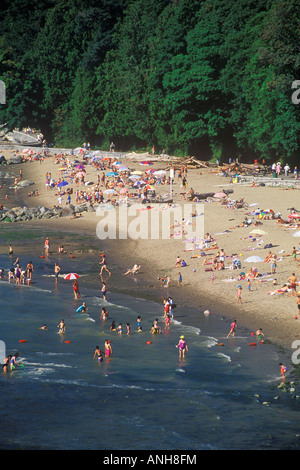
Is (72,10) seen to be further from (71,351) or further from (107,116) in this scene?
(71,351)

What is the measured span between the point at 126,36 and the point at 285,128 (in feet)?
111

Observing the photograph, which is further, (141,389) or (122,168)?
(122,168)

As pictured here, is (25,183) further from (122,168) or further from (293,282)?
(293,282)

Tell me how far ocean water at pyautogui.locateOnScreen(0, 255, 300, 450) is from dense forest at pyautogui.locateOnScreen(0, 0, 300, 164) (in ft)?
119

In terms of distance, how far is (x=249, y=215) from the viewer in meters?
58.6

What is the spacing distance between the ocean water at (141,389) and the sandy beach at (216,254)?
2.17 m

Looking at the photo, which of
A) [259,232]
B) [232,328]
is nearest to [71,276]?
[259,232]

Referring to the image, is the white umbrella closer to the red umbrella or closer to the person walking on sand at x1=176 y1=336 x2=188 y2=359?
the red umbrella

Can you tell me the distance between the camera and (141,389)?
100 ft

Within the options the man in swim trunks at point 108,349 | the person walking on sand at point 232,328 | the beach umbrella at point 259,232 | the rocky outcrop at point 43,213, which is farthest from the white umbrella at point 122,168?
the man in swim trunks at point 108,349

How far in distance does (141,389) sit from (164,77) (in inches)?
2363

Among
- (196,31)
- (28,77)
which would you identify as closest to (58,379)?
(196,31)

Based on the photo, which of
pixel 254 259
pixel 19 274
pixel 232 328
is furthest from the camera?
pixel 19 274

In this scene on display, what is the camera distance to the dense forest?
71.8 meters
